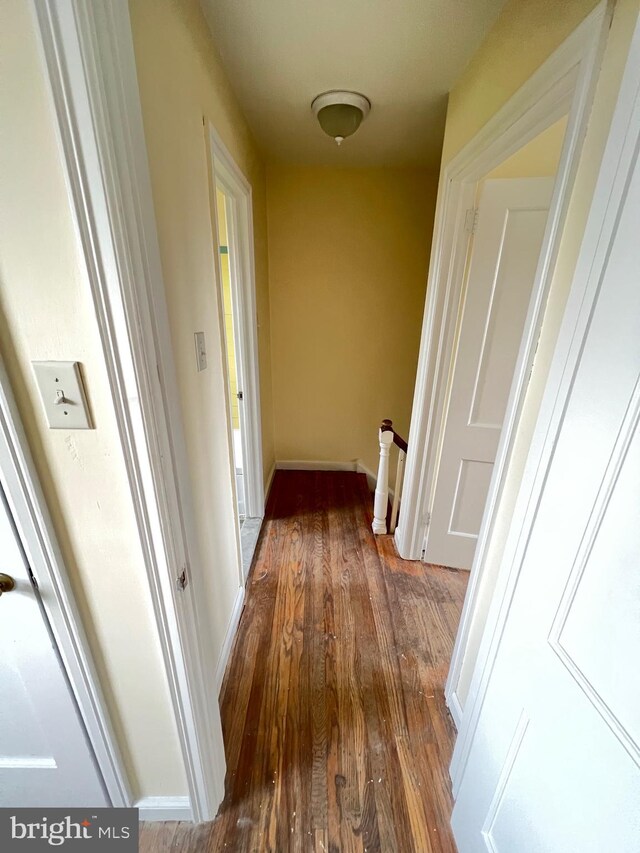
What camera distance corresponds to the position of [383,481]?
2.26 meters

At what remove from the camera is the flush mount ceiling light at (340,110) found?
4.87 feet

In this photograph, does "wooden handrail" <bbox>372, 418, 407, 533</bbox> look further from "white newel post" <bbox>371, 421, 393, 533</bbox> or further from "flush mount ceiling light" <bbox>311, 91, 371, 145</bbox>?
"flush mount ceiling light" <bbox>311, 91, 371, 145</bbox>

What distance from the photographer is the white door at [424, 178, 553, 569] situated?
145 centimetres

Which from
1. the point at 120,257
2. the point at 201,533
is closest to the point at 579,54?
the point at 120,257

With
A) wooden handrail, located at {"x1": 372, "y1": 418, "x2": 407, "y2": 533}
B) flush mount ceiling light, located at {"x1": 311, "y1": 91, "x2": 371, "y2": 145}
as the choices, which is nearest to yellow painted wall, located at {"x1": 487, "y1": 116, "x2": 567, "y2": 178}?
flush mount ceiling light, located at {"x1": 311, "y1": 91, "x2": 371, "y2": 145}

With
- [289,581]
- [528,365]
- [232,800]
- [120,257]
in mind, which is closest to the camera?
[120,257]

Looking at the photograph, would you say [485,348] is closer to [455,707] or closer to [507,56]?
[507,56]

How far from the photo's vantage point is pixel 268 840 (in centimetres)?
99

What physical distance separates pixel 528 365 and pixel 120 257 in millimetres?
995

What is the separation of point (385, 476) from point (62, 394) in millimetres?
1926

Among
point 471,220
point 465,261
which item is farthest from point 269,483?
point 471,220

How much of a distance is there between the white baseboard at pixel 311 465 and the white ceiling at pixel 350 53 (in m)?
2.39

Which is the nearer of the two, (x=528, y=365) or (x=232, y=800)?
(x=528, y=365)

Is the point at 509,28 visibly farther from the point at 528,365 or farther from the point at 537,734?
the point at 537,734
